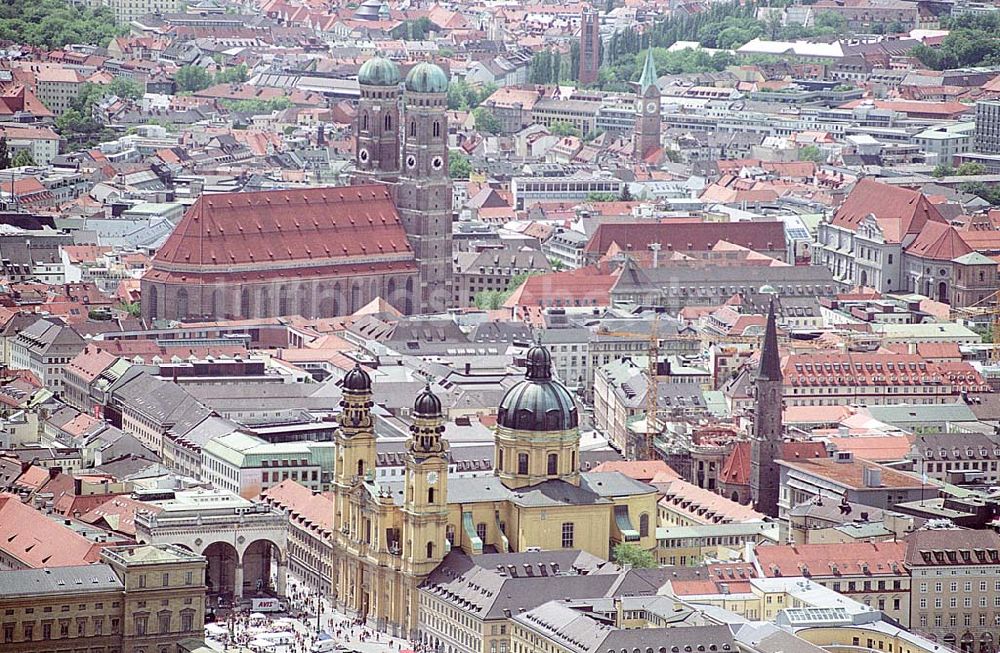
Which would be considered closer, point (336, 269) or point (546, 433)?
point (546, 433)

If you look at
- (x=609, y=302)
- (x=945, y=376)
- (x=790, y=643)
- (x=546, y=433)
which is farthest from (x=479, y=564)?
(x=609, y=302)

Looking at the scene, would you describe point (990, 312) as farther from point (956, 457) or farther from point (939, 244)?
point (956, 457)

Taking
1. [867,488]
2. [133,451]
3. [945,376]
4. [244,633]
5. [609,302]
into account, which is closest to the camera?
[244,633]

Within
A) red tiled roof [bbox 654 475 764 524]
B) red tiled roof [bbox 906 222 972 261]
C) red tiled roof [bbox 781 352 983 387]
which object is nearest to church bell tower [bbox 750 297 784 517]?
red tiled roof [bbox 654 475 764 524]

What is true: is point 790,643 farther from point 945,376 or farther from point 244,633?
point 945,376

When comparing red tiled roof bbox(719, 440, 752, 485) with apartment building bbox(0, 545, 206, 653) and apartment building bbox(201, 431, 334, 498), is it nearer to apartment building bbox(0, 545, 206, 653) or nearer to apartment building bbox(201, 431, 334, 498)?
apartment building bbox(201, 431, 334, 498)

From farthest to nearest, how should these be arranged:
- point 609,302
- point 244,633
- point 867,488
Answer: point 609,302 → point 867,488 → point 244,633

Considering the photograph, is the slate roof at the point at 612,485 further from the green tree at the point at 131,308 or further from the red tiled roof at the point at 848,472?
the green tree at the point at 131,308

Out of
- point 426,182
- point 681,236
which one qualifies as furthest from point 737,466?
point 681,236
